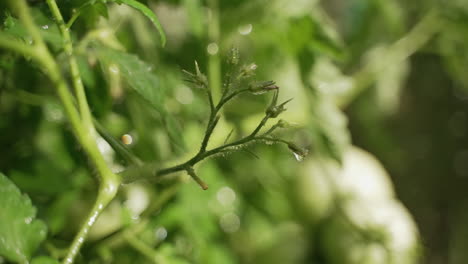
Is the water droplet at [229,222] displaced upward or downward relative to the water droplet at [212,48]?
downward

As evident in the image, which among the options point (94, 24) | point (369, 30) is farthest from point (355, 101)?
point (94, 24)

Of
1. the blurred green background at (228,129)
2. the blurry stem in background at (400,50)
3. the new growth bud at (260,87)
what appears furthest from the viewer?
the blurry stem in background at (400,50)

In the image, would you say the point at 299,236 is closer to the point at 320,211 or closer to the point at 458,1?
the point at 320,211

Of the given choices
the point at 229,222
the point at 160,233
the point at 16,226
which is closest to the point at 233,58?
the point at 16,226

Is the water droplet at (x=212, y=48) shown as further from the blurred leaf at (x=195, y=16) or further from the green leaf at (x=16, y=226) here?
the green leaf at (x=16, y=226)

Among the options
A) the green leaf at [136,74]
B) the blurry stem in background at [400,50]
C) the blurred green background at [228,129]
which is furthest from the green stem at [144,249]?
the blurry stem in background at [400,50]

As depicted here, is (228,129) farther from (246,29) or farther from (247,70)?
(247,70)

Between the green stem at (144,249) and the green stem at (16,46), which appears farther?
the green stem at (144,249)
